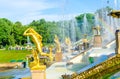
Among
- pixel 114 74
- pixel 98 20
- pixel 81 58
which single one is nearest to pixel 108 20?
pixel 98 20

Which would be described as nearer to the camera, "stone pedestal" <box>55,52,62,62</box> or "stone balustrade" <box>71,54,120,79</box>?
"stone balustrade" <box>71,54,120,79</box>

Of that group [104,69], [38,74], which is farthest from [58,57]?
[104,69]

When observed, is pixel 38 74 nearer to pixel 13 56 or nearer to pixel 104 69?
pixel 104 69

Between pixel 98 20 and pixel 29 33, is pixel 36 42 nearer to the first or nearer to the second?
pixel 29 33

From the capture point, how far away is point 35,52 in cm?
1102

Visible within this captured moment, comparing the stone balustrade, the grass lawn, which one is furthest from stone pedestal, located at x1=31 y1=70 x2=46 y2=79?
the grass lawn

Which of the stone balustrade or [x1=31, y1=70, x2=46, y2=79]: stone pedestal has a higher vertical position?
the stone balustrade

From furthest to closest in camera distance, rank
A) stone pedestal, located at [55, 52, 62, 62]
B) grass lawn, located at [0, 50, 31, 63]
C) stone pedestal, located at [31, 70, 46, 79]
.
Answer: grass lawn, located at [0, 50, 31, 63] < stone pedestal, located at [55, 52, 62, 62] < stone pedestal, located at [31, 70, 46, 79]

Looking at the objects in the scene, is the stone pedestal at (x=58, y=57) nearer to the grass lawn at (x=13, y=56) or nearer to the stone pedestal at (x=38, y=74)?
the stone pedestal at (x=38, y=74)

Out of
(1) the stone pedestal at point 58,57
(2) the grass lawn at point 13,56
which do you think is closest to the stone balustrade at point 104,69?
(1) the stone pedestal at point 58,57

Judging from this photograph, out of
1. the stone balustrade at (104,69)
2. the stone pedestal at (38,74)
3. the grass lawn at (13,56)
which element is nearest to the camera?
the stone balustrade at (104,69)

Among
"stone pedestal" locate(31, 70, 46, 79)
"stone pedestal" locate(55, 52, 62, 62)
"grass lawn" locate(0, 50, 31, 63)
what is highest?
"stone pedestal" locate(31, 70, 46, 79)

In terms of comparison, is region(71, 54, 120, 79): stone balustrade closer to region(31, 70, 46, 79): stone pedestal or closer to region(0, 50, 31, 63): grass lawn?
region(31, 70, 46, 79): stone pedestal

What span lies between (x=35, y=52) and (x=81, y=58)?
961 centimetres
